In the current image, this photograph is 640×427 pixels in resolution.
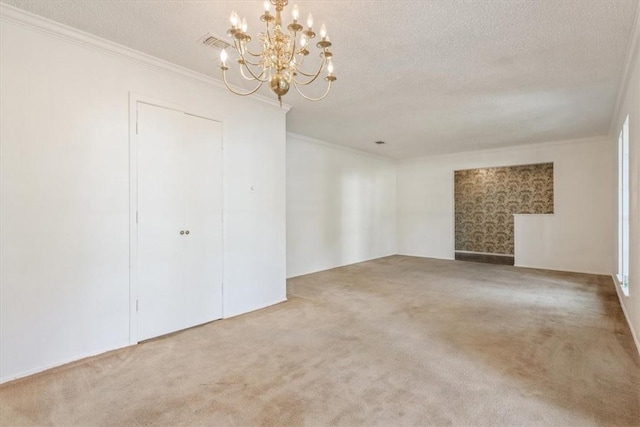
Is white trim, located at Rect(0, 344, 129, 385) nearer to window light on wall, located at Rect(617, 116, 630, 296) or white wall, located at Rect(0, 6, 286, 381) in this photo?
white wall, located at Rect(0, 6, 286, 381)

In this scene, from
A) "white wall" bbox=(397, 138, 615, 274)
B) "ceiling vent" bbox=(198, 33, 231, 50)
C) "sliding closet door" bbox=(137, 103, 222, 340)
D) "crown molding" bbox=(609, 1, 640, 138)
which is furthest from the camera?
"white wall" bbox=(397, 138, 615, 274)

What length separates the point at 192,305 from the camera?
3305 millimetres

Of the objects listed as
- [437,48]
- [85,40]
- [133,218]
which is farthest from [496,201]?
[85,40]

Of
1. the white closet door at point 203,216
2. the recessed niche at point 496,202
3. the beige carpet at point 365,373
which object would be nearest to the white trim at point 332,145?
the recessed niche at point 496,202

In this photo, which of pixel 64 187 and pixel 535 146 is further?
pixel 535 146

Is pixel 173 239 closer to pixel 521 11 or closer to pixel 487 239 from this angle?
pixel 521 11

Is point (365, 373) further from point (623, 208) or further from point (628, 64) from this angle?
point (623, 208)

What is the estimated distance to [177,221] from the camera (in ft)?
10.4

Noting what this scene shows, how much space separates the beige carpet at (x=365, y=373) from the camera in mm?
1909

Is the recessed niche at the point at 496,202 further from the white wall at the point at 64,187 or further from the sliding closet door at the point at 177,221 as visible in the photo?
the white wall at the point at 64,187

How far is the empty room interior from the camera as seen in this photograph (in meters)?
2.08

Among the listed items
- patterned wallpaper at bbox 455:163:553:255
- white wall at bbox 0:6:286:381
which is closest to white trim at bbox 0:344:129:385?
white wall at bbox 0:6:286:381

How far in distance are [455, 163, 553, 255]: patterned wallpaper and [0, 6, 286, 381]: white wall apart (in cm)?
769

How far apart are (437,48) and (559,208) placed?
214 inches
